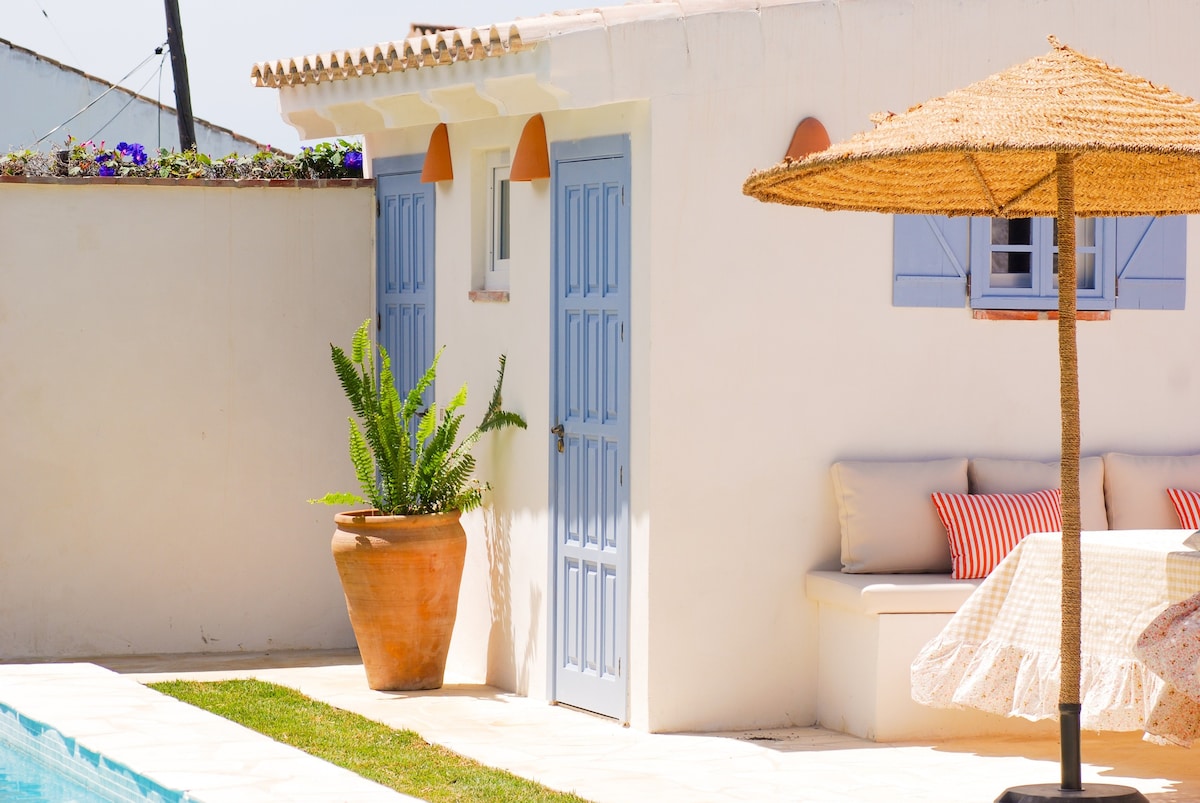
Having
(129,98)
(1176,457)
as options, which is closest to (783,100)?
(1176,457)

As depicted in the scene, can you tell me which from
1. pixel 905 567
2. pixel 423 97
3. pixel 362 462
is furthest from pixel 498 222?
pixel 905 567

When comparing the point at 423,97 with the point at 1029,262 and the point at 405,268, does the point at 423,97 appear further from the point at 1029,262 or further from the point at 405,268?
the point at 1029,262

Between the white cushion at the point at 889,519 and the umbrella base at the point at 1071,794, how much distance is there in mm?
2192

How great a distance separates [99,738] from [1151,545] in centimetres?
387

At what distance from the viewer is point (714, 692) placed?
8.15m

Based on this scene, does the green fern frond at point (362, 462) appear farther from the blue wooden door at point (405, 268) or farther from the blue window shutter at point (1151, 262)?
the blue window shutter at point (1151, 262)

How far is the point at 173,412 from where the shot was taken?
10.3 metres

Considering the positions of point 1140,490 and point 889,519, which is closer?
point 889,519

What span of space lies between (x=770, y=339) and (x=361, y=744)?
2493mm

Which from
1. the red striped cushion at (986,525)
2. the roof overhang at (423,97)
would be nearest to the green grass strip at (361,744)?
the red striped cushion at (986,525)

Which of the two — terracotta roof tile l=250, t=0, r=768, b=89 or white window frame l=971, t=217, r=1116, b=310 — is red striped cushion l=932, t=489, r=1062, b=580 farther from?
terracotta roof tile l=250, t=0, r=768, b=89

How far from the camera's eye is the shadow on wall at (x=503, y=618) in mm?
8961

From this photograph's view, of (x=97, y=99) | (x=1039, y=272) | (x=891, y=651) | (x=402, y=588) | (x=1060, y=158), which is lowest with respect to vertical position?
(x=891, y=651)

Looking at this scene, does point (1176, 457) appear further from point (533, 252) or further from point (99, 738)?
point (99, 738)
